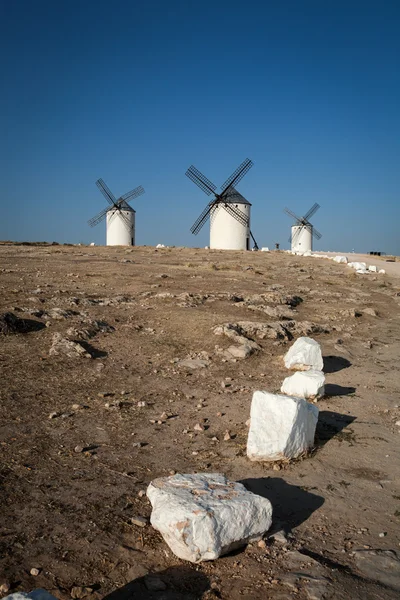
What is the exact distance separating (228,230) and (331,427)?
3426 centimetres

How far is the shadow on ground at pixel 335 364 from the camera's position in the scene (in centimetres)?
840

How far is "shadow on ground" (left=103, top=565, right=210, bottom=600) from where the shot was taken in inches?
114

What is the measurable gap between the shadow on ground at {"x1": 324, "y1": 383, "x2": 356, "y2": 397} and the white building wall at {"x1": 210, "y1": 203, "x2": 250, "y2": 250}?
32.1 meters

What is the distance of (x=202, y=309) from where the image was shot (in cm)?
1154

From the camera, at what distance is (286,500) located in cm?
411

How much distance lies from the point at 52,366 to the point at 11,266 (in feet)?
36.0

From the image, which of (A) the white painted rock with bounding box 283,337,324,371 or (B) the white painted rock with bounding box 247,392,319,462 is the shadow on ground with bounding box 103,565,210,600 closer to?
(B) the white painted rock with bounding box 247,392,319,462

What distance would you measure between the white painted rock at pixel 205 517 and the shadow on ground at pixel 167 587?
111mm

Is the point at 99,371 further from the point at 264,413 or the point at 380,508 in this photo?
the point at 380,508

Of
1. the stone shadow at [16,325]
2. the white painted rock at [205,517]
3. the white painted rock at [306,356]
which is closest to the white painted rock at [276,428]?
the white painted rock at [205,517]

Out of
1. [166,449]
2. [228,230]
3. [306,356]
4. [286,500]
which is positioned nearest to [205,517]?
[286,500]

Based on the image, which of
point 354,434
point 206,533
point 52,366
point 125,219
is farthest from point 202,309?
point 125,219

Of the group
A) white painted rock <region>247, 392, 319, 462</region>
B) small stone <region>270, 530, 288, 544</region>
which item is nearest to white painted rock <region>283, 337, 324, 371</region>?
white painted rock <region>247, 392, 319, 462</region>

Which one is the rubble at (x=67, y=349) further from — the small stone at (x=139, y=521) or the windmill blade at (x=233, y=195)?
the windmill blade at (x=233, y=195)
